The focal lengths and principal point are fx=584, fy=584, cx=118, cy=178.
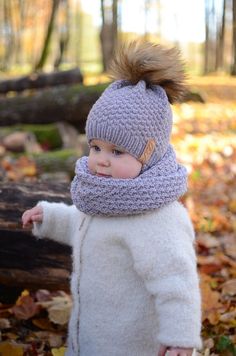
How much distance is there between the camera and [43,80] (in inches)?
400

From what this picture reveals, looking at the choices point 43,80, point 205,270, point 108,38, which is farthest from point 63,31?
point 205,270

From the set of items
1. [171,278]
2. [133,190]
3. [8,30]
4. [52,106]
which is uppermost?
[133,190]

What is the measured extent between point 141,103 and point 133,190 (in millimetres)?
312

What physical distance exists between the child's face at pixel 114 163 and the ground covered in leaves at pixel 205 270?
105cm

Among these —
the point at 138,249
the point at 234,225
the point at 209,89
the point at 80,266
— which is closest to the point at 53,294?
the point at 80,266

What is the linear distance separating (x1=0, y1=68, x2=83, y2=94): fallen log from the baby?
793cm

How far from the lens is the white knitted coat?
1994mm

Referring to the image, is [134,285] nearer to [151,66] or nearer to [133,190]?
[133,190]

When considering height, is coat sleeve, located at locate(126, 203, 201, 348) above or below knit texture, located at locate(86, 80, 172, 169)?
below

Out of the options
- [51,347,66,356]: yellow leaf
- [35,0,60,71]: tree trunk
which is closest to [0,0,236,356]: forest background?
[51,347,66,356]: yellow leaf

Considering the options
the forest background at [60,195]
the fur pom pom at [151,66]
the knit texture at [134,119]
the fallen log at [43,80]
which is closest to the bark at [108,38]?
the forest background at [60,195]

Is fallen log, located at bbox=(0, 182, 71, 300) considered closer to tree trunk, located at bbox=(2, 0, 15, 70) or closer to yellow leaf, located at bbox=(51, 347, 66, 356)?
yellow leaf, located at bbox=(51, 347, 66, 356)

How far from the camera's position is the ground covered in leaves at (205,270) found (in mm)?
3008

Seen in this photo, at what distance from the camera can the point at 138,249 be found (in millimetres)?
2062
